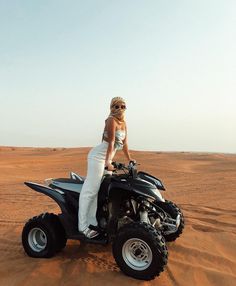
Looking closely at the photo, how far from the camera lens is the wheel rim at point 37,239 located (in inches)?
234

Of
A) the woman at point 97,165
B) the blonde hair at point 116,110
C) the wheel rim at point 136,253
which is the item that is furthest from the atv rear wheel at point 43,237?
the blonde hair at point 116,110

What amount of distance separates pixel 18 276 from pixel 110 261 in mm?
1295

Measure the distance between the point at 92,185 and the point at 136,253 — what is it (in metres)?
1.09

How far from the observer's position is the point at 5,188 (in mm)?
13188

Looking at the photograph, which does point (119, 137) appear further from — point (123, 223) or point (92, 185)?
point (123, 223)

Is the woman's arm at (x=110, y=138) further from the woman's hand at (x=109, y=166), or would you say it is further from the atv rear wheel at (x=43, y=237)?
the atv rear wheel at (x=43, y=237)

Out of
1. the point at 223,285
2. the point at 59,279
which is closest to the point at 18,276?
the point at 59,279

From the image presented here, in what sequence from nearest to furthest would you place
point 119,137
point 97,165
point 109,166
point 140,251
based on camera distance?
point 140,251 → point 109,166 → point 97,165 → point 119,137

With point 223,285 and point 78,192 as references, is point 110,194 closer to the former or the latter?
point 78,192

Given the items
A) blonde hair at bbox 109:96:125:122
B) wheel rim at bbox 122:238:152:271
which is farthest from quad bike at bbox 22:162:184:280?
blonde hair at bbox 109:96:125:122

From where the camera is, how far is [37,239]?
19.9 feet

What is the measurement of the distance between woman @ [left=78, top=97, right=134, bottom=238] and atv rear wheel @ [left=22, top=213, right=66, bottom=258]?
0.52 meters

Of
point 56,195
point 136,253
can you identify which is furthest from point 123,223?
point 56,195

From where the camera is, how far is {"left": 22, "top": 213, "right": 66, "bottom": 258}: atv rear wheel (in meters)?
5.82
